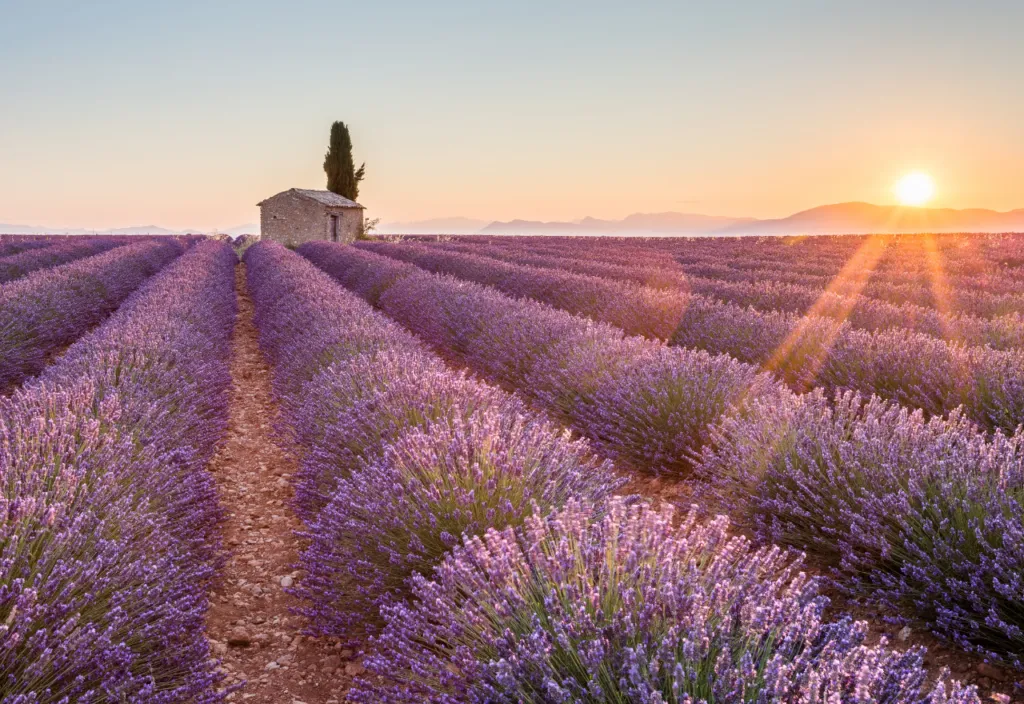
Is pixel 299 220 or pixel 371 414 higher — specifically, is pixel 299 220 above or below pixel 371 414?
above

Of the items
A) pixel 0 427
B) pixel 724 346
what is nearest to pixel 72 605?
pixel 0 427

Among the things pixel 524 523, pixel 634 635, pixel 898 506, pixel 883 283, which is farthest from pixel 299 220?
pixel 634 635

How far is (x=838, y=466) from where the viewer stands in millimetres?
2904

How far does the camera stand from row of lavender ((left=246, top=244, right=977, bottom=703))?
50.2 inches

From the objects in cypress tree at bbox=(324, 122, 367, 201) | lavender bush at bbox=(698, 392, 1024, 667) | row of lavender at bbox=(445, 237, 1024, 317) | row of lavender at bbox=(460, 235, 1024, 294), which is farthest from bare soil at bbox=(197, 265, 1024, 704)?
cypress tree at bbox=(324, 122, 367, 201)

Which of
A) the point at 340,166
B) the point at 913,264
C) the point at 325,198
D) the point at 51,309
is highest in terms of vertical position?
the point at 340,166

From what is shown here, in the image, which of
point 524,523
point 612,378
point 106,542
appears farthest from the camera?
point 612,378

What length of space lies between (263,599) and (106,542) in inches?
41.0

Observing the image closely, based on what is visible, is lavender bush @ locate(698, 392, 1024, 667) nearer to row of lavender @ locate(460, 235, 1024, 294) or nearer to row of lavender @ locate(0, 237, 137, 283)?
row of lavender @ locate(460, 235, 1024, 294)

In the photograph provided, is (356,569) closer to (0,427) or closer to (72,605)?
(72,605)

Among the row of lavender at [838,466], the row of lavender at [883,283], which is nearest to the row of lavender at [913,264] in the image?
the row of lavender at [883,283]

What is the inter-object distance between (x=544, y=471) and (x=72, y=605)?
1519mm

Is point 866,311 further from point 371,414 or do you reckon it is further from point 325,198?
point 325,198

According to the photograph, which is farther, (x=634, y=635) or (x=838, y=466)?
(x=838, y=466)
